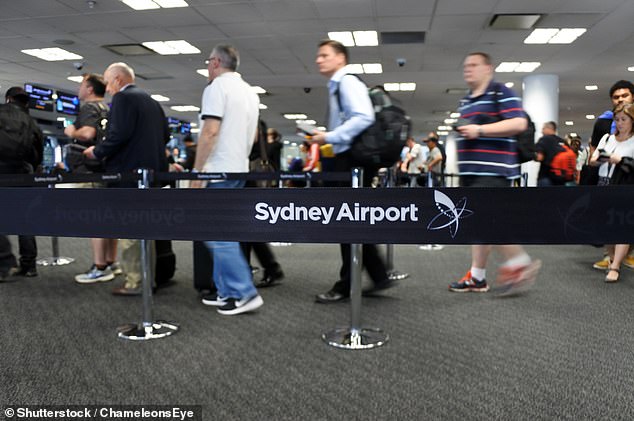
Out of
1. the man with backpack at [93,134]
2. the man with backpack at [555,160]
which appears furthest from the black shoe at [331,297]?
the man with backpack at [555,160]

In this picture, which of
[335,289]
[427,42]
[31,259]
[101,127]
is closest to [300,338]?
[335,289]

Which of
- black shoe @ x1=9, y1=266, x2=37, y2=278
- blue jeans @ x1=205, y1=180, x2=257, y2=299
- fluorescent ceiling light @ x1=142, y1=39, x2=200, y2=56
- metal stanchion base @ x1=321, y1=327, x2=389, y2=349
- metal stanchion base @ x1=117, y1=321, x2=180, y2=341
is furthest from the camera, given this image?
fluorescent ceiling light @ x1=142, y1=39, x2=200, y2=56

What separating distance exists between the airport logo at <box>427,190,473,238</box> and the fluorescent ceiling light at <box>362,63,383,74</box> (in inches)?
406

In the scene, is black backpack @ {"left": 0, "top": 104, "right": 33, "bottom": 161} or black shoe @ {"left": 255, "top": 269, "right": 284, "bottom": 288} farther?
black backpack @ {"left": 0, "top": 104, "right": 33, "bottom": 161}

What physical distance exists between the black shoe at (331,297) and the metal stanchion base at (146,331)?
96cm

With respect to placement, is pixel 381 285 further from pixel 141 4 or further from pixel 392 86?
pixel 392 86

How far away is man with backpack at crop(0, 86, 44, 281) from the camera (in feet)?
13.4

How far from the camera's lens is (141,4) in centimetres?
736

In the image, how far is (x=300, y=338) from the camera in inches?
102

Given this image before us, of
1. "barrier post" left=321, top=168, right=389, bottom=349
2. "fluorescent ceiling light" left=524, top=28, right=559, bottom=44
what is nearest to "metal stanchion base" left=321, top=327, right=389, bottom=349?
"barrier post" left=321, top=168, right=389, bottom=349

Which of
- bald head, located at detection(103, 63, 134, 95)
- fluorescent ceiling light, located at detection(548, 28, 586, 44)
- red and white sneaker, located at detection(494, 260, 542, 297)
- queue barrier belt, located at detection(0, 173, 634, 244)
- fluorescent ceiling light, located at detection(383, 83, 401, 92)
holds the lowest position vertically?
red and white sneaker, located at detection(494, 260, 542, 297)

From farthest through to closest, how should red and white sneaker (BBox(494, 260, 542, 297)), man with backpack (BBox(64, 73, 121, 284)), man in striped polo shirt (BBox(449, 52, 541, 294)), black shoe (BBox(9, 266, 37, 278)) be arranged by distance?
black shoe (BBox(9, 266, 37, 278)) < man with backpack (BBox(64, 73, 121, 284)) < man in striped polo shirt (BBox(449, 52, 541, 294)) < red and white sneaker (BBox(494, 260, 542, 297))

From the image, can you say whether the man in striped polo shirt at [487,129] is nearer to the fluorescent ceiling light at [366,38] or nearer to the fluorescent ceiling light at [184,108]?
the fluorescent ceiling light at [366,38]

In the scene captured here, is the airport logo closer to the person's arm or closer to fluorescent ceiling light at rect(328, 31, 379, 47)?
the person's arm
